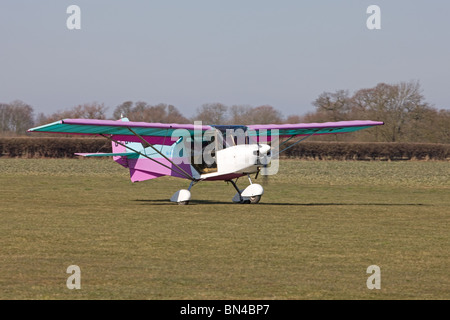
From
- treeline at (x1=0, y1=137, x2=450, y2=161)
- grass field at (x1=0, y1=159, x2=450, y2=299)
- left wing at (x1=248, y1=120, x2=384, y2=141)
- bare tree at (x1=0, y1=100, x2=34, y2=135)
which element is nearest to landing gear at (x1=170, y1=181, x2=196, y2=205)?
grass field at (x1=0, y1=159, x2=450, y2=299)

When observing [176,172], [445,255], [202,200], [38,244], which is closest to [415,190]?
[202,200]

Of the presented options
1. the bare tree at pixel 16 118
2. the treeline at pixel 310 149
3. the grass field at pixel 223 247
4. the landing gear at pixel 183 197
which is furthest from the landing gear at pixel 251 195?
the bare tree at pixel 16 118

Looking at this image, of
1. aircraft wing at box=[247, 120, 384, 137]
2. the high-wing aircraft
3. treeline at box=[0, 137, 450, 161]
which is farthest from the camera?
treeline at box=[0, 137, 450, 161]

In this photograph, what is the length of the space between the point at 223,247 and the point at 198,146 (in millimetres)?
8076

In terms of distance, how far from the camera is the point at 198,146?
18.6 metres

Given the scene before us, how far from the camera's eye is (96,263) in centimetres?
927

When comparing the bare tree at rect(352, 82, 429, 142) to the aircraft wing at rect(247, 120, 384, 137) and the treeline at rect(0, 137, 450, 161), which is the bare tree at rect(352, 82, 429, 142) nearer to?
the treeline at rect(0, 137, 450, 161)

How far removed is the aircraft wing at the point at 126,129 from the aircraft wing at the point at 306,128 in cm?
216

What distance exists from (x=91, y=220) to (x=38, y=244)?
11.4ft

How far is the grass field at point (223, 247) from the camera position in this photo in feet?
25.5

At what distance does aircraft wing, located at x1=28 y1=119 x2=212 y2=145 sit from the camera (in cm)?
1667

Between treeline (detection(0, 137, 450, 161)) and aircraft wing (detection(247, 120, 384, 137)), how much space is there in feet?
117

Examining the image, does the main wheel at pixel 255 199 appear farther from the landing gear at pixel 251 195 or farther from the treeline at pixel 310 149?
the treeline at pixel 310 149
